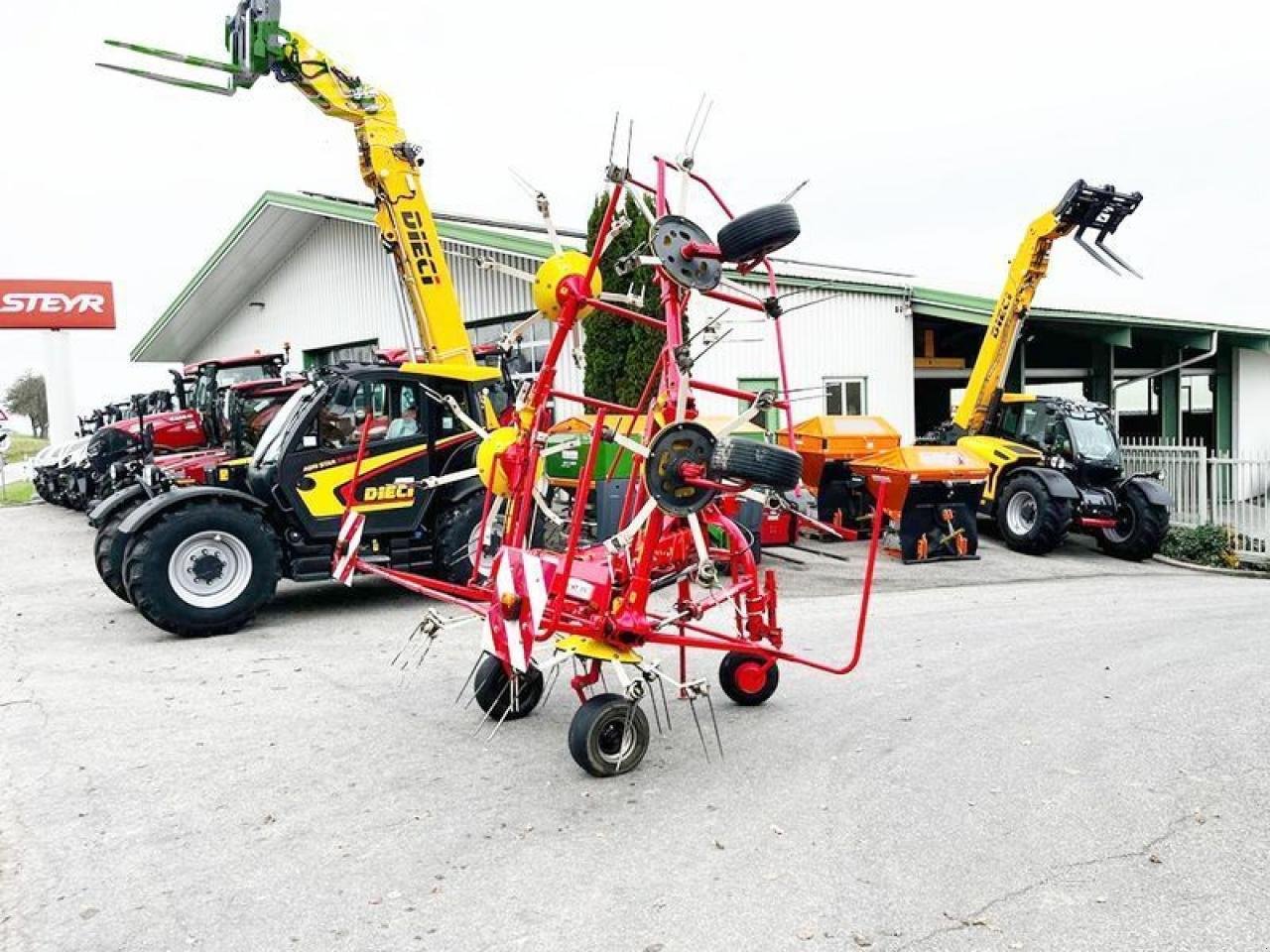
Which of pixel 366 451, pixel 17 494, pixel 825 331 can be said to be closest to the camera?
pixel 366 451

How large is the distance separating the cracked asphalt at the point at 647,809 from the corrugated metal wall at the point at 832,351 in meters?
9.16

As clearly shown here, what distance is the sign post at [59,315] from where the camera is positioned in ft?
84.5

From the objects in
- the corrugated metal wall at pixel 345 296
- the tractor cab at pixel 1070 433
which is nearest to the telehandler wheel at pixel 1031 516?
the tractor cab at pixel 1070 433

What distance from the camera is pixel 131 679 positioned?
683 cm

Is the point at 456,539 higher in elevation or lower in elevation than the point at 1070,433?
lower

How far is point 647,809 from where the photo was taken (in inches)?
177

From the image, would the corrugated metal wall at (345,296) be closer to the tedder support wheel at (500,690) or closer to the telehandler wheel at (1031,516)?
the telehandler wheel at (1031,516)

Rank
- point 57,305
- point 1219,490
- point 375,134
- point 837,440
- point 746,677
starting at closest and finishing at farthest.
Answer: point 746,677
point 375,134
point 837,440
point 1219,490
point 57,305

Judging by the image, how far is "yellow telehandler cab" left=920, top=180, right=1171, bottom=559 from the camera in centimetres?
1388

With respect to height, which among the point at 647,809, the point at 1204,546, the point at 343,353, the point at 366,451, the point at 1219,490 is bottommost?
the point at 1204,546

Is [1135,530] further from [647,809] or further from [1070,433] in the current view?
[647,809]

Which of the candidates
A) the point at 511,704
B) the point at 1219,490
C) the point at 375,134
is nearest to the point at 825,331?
the point at 1219,490

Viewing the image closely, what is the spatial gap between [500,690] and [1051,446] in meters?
11.3

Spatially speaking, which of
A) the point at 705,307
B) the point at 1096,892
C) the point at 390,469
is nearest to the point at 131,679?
the point at 390,469
